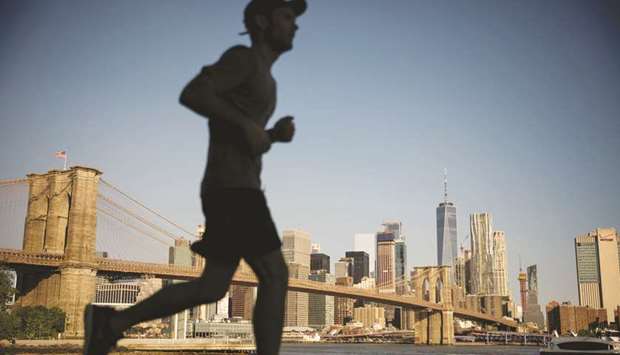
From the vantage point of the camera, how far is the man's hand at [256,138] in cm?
236

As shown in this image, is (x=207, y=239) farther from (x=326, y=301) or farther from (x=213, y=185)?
(x=326, y=301)

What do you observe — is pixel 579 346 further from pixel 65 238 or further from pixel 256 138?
pixel 65 238

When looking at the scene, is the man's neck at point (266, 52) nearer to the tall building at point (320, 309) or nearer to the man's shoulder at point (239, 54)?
the man's shoulder at point (239, 54)

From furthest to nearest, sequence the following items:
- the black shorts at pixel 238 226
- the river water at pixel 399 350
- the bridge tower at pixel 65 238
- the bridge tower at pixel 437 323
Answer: the bridge tower at pixel 437 323 → the river water at pixel 399 350 → the bridge tower at pixel 65 238 → the black shorts at pixel 238 226

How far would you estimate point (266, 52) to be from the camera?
2.59 m

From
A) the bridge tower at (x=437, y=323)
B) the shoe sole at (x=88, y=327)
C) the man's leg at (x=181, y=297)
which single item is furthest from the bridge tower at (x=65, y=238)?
the bridge tower at (x=437, y=323)

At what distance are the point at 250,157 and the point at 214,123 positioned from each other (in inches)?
7.4

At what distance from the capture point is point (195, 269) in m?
41.2

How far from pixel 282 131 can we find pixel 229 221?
1.56 ft

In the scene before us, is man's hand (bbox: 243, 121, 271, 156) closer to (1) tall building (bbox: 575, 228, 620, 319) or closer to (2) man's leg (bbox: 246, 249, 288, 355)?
(2) man's leg (bbox: 246, 249, 288, 355)

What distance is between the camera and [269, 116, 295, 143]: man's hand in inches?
102

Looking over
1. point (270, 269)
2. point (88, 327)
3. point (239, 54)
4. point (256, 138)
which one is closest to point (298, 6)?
point (239, 54)

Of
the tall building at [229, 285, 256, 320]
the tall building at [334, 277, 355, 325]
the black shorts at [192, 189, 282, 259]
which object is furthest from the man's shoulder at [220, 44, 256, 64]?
the tall building at [334, 277, 355, 325]

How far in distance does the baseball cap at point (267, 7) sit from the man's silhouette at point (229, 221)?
0.21 meters
